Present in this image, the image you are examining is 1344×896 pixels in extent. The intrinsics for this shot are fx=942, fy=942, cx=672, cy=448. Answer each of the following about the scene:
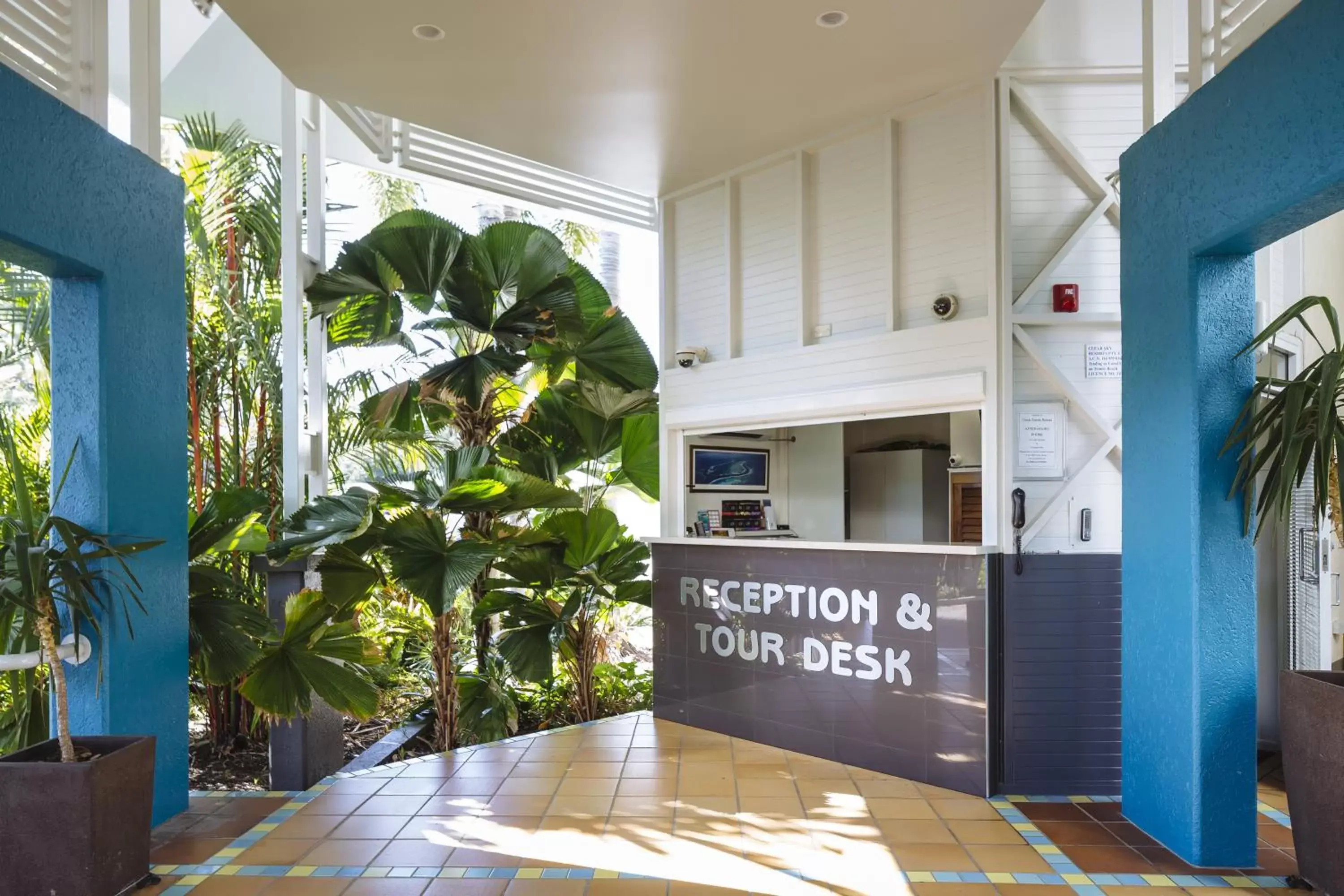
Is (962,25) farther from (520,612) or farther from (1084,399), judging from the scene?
(520,612)

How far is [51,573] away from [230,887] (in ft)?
4.17

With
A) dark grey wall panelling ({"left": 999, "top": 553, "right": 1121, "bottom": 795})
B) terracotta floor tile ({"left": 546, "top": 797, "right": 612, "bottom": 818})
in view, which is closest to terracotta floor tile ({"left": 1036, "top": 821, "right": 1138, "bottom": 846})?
dark grey wall panelling ({"left": 999, "top": 553, "right": 1121, "bottom": 795})

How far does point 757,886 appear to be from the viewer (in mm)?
3361

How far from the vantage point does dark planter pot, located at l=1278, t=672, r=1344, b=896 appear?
3041 mm

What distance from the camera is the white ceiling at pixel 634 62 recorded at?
385 cm

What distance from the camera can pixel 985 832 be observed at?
12.7 feet

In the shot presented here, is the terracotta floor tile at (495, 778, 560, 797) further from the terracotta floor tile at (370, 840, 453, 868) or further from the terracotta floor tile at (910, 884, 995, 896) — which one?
the terracotta floor tile at (910, 884, 995, 896)

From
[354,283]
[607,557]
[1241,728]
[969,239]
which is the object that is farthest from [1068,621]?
[354,283]

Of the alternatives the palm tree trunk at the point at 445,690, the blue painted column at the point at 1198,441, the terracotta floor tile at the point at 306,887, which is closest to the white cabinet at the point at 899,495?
the blue painted column at the point at 1198,441

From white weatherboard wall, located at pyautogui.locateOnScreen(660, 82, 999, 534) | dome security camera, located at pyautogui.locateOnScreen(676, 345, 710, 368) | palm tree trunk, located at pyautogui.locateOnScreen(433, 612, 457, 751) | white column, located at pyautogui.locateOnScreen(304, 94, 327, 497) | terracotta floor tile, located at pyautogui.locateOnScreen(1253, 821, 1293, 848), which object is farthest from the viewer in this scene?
dome security camera, located at pyautogui.locateOnScreen(676, 345, 710, 368)

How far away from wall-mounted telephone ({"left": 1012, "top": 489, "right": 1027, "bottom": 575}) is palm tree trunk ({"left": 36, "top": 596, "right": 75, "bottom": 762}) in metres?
3.83

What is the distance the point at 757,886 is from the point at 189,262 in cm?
480

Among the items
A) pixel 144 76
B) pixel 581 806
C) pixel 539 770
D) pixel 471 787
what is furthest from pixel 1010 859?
pixel 144 76

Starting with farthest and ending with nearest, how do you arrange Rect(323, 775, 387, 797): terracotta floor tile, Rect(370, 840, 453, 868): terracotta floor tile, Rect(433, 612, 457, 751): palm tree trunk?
1. Rect(433, 612, 457, 751): palm tree trunk
2. Rect(323, 775, 387, 797): terracotta floor tile
3. Rect(370, 840, 453, 868): terracotta floor tile
